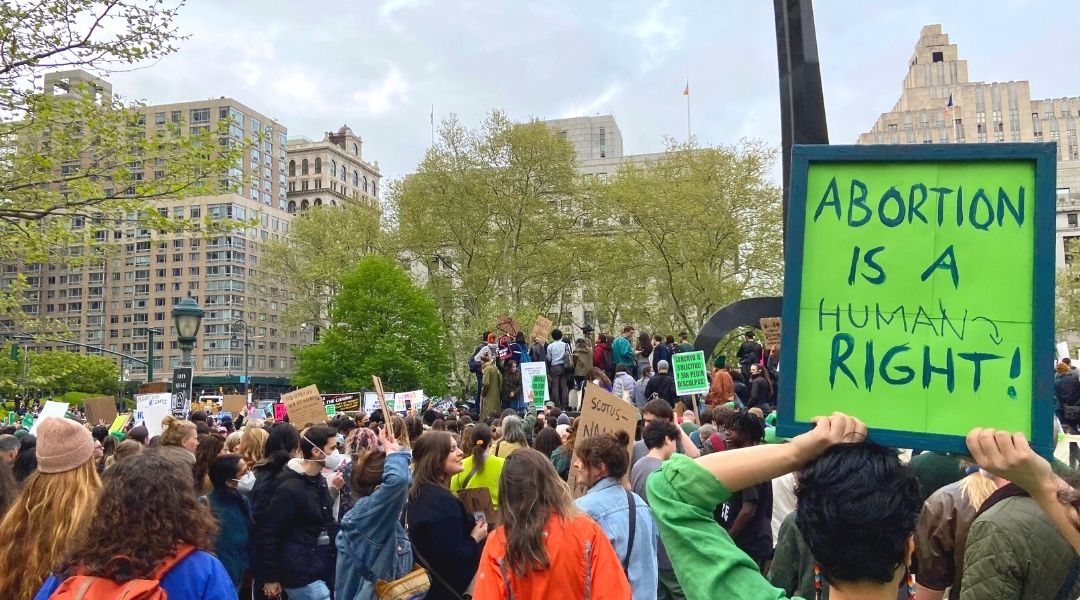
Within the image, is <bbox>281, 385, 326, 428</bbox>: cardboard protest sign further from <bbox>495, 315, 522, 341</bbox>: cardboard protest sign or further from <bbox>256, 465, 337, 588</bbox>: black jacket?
<bbox>495, 315, 522, 341</bbox>: cardboard protest sign

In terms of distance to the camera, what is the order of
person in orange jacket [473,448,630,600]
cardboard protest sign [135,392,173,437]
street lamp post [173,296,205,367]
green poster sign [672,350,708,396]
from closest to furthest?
person in orange jacket [473,448,630,600]
cardboard protest sign [135,392,173,437]
green poster sign [672,350,708,396]
street lamp post [173,296,205,367]

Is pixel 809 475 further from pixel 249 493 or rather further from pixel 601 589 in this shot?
pixel 249 493

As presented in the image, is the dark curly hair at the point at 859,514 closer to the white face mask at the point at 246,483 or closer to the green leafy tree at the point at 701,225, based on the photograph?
the white face mask at the point at 246,483

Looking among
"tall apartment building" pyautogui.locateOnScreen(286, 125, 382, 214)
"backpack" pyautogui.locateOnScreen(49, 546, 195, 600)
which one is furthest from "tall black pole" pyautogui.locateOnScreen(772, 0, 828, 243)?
"tall apartment building" pyautogui.locateOnScreen(286, 125, 382, 214)

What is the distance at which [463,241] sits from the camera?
46.2 meters

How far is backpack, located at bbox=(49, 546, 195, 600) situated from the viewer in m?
2.81

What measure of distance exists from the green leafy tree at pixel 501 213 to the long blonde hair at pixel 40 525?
134 ft

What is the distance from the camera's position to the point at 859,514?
1806mm

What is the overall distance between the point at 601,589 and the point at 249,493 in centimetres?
350

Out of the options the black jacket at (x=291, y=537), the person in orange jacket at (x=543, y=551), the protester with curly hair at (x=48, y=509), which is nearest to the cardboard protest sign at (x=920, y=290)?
the person in orange jacket at (x=543, y=551)

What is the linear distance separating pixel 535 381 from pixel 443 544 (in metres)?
12.2

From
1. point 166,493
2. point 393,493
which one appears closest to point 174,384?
point 393,493

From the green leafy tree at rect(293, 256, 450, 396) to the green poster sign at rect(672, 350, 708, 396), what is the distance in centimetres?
3852

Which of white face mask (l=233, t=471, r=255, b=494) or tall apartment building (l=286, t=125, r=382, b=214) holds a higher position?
tall apartment building (l=286, t=125, r=382, b=214)
